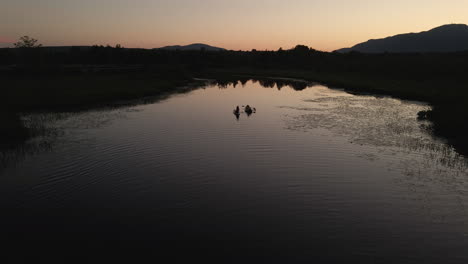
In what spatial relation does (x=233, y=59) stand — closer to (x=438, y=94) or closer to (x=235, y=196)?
(x=438, y=94)

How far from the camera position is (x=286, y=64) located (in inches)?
5477

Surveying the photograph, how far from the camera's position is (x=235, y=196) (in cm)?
1625

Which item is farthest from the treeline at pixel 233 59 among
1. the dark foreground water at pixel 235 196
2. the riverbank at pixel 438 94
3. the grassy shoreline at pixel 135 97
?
the dark foreground water at pixel 235 196

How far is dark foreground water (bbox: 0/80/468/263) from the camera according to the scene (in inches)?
469

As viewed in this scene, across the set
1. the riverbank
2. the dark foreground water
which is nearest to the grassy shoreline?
the riverbank

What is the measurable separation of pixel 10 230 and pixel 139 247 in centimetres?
546

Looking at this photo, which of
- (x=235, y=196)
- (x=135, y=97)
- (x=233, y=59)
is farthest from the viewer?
(x=233, y=59)

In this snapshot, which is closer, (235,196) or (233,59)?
(235,196)

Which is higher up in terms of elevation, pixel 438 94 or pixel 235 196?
pixel 438 94

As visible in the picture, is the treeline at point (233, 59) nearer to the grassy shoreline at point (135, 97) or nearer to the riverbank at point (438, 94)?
the riverbank at point (438, 94)

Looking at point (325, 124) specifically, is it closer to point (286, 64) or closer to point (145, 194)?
point (145, 194)

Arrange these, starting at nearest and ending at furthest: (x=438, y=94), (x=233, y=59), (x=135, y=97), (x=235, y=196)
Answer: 1. (x=235, y=196)
2. (x=438, y=94)
3. (x=135, y=97)
4. (x=233, y=59)

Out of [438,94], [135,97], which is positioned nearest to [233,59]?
[135,97]

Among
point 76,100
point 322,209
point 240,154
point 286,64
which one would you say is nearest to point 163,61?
point 286,64
